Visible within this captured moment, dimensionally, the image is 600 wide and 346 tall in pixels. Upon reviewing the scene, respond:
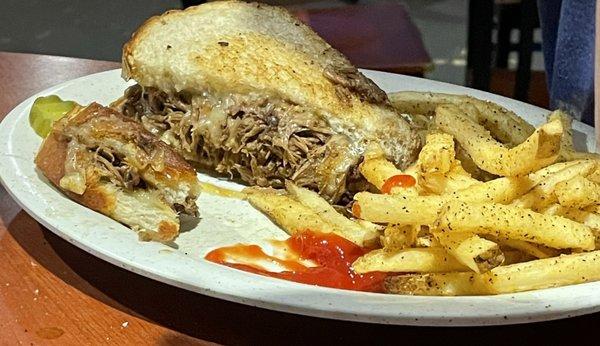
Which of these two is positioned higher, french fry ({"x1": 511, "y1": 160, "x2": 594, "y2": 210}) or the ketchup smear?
french fry ({"x1": 511, "y1": 160, "x2": 594, "y2": 210})

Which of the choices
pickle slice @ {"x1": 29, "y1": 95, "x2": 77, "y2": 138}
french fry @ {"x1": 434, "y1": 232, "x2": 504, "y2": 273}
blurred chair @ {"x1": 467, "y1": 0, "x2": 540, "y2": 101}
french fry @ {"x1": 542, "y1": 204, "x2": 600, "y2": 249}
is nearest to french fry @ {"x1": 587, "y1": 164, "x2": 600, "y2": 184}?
french fry @ {"x1": 542, "y1": 204, "x2": 600, "y2": 249}

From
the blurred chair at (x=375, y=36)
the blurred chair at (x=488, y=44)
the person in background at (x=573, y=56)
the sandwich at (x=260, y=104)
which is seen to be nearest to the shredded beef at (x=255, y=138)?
the sandwich at (x=260, y=104)

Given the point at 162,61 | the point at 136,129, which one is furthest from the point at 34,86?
the point at 136,129

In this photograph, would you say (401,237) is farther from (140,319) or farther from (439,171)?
(140,319)

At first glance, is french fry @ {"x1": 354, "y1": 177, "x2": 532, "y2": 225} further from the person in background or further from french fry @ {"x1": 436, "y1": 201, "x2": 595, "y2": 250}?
the person in background

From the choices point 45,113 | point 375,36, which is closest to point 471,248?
point 45,113
